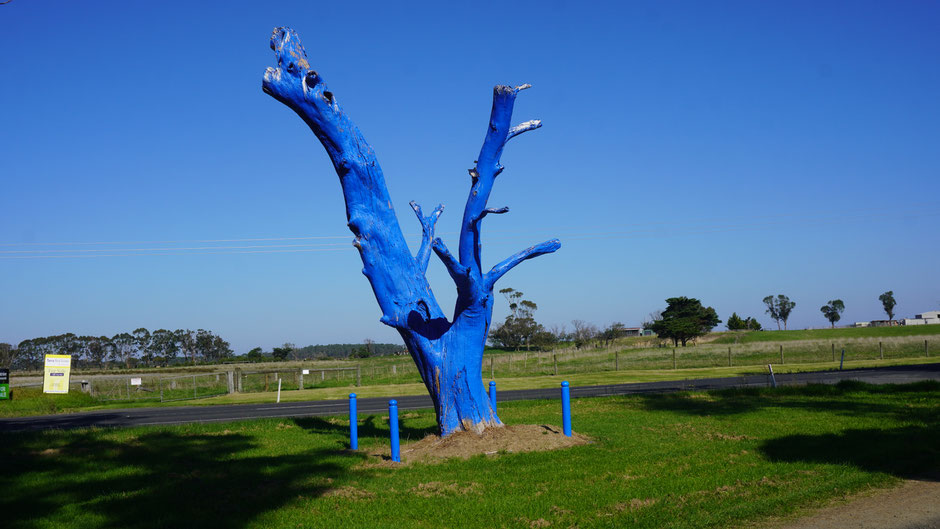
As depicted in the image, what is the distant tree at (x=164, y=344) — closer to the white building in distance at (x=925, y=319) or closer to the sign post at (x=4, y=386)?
the sign post at (x=4, y=386)

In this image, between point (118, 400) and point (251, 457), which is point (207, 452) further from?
point (118, 400)

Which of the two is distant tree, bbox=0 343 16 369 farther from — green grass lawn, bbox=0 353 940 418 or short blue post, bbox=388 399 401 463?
short blue post, bbox=388 399 401 463

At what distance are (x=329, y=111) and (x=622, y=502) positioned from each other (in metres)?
7.59

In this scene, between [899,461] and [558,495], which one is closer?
[558,495]

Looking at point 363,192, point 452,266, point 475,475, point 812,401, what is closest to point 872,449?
point 475,475

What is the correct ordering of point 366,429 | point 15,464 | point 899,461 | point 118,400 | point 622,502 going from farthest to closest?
1. point 118,400
2. point 366,429
3. point 15,464
4. point 899,461
5. point 622,502

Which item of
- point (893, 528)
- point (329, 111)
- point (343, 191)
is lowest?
point (893, 528)

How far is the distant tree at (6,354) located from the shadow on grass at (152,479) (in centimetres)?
8746

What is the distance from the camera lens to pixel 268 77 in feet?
36.8

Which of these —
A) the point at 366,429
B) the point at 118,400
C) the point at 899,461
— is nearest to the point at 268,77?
the point at 366,429

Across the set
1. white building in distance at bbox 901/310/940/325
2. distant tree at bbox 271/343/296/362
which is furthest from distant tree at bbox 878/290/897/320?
distant tree at bbox 271/343/296/362

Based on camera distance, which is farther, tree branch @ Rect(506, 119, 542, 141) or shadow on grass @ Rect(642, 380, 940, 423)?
shadow on grass @ Rect(642, 380, 940, 423)

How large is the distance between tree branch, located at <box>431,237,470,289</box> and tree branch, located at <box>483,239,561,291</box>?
549 mm

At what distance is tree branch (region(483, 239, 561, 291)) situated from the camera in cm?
1173
